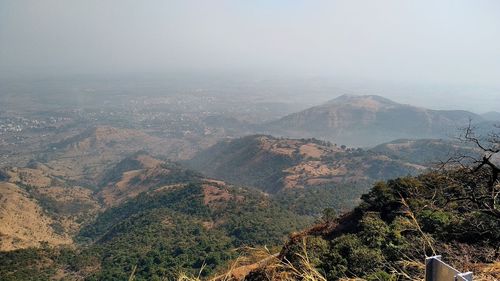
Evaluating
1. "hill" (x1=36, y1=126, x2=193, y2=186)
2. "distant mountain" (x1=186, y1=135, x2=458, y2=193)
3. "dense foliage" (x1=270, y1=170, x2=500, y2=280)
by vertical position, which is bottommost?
"hill" (x1=36, y1=126, x2=193, y2=186)

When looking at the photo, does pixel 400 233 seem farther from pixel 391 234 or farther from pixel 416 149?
pixel 416 149

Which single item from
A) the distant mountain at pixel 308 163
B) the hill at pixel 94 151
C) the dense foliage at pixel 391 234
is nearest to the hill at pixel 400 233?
the dense foliage at pixel 391 234

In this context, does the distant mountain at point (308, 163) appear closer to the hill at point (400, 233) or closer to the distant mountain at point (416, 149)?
the distant mountain at point (416, 149)

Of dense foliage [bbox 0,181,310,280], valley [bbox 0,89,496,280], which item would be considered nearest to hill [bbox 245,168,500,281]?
valley [bbox 0,89,496,280]

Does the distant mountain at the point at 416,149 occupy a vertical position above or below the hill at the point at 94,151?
above

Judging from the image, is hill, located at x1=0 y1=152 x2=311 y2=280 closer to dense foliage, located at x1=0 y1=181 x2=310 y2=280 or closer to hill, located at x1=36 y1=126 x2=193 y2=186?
dense foliage, located at x1=0 y1=181 x2=310 y2=280

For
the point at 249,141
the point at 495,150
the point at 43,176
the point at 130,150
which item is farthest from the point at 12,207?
the point at 130,150

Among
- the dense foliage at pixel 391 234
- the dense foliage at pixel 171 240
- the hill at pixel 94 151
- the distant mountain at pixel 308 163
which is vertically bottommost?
the hill at pixel 94 151

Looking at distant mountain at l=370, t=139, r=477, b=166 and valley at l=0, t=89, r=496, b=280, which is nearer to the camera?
valley at l=0, t=89, r=496, b=280

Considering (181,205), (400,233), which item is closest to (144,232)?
(181,205)

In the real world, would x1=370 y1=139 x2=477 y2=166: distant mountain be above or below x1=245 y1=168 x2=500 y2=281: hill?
below

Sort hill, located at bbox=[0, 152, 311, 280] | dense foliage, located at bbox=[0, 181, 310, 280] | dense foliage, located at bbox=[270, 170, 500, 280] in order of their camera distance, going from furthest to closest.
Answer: hill, located at bbox=[0, 152, 311, 280] → dense foliage, located at bbox=[0, 181, 310, 280] → dense foliage, located at bbox=[270, 170, 500, 280]

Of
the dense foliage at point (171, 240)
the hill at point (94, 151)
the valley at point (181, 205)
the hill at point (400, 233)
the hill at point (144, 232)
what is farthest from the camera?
the hill at point (94, 151)
